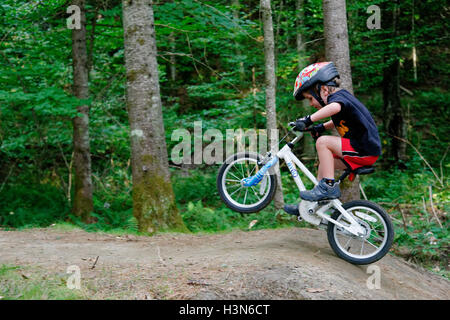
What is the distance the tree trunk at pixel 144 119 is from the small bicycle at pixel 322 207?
1603mm

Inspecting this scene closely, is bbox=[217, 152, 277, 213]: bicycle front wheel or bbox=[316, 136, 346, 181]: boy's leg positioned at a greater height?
bbox=[316, 136, 346, 181]: boy's leg

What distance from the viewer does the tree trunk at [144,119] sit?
6324mm

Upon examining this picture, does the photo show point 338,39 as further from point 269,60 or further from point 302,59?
point 302,59

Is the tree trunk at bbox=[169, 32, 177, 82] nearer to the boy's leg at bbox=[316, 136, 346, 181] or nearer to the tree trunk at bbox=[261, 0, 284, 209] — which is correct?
the tree trunk at bbox=[261, 0, 284, 209]

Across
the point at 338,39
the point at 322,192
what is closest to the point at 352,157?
the point at 322,192

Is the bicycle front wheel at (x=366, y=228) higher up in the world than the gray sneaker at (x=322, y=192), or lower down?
lower down

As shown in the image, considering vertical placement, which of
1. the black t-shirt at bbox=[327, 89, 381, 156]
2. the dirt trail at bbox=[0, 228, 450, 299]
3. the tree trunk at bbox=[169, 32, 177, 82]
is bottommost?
the dirt trail at bbox=[0, 228, 450, 299]

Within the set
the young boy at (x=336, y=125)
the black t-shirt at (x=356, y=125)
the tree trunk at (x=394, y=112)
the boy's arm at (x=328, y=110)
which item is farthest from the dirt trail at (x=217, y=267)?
the tree trunk at (x=394, y=112)

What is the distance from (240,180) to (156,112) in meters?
2.12

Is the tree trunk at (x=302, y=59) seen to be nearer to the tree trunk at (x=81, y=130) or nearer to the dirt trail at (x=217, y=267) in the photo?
the tree trunk at (x=81, y=130)

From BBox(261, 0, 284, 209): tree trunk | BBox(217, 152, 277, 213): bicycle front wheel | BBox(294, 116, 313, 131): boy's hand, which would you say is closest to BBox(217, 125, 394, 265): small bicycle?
BBox(217, 152, 277, 213): bicycle front wheel

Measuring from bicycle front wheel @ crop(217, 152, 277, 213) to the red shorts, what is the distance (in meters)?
0.93

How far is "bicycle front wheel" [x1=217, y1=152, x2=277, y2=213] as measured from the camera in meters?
5.04
